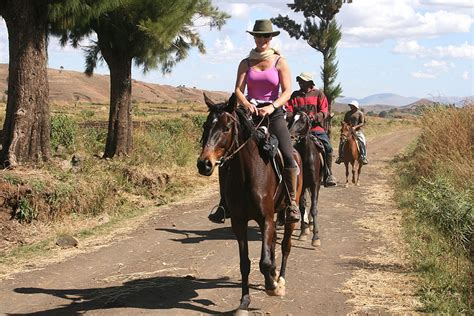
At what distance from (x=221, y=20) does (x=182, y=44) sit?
1.42 meters

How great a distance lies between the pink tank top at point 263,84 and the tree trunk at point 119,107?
34.6ft

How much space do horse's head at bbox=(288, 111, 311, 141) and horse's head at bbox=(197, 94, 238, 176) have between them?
377 centimetres

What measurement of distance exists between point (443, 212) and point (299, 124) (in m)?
3.06

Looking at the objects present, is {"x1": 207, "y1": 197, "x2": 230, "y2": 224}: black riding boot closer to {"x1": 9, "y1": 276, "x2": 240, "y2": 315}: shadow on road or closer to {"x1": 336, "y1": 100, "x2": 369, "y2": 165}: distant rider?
{"x1": 9, "y1": 276, "x2": 240, "y2": 315}: shadow on road

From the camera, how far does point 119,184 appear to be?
13.5 metres

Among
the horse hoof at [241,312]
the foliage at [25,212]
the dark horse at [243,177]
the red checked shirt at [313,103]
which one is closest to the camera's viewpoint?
the dark horse at [243,177]

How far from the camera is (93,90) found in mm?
105562

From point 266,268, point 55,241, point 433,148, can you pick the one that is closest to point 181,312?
point 266,268

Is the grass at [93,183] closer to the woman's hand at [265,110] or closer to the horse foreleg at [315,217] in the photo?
the horse foreleg at [315,217]

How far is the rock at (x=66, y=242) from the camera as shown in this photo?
9133 millimetres

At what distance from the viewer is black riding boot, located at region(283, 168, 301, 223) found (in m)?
6.70

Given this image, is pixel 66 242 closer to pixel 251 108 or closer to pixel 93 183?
pixel 93 183

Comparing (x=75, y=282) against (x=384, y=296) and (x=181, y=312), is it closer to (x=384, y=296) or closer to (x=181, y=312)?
(x=181, y=312)

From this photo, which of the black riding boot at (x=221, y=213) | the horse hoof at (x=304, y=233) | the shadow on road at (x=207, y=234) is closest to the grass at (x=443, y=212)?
the horse hoof at (x=304, y=233)
